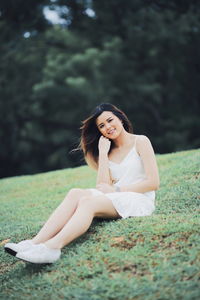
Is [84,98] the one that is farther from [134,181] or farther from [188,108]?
[134,181]

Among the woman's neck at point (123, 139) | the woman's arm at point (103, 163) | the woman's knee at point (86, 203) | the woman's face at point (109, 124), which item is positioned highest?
the woman's face at point (109, 124)

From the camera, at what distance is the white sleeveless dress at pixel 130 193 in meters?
3.68

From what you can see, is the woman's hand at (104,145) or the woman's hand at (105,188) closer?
the woman's hand at (105,188)

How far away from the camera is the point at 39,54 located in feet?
60.4

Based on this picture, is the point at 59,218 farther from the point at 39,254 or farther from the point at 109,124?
the point at 109,124

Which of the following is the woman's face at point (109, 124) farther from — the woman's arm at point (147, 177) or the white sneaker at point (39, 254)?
the white sneaker at point (39, 254)

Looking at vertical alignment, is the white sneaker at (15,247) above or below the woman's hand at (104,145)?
below

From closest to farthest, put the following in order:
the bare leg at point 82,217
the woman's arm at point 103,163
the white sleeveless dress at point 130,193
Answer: the bare leg at point 82,217
the white sleeveless dress at point 130,193
the woman's arm at point 103,163

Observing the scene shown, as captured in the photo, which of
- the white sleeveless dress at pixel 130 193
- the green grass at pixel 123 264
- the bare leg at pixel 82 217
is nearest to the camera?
the green grass at pixel 123 264

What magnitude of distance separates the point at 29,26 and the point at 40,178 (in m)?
12.8

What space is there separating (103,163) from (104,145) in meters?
0.20

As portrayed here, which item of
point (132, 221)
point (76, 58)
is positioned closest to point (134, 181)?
point (132, 221)

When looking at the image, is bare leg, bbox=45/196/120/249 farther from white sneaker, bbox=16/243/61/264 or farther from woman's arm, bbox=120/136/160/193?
woman's arm, bbox=120/136/160/193

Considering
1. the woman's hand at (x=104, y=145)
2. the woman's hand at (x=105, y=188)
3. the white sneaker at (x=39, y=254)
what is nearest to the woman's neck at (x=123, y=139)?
the woman's hand at (x=104, y=145)
